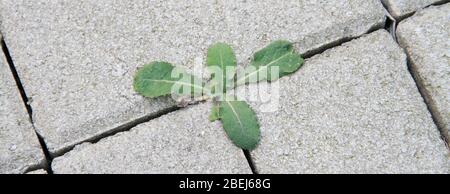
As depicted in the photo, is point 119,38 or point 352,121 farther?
point 119,38

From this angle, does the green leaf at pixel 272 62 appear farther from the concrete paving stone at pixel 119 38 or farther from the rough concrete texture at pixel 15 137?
the rough concrete texture at pixel 15 137

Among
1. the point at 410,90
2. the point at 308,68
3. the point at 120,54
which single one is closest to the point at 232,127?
the point at 308,68

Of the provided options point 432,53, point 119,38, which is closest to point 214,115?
point 119,38

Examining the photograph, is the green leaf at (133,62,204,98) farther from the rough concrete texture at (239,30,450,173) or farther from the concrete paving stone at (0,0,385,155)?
the rough concrete texture at (239,30,450,173)

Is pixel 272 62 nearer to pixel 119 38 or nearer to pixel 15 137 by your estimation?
pixel 119 38

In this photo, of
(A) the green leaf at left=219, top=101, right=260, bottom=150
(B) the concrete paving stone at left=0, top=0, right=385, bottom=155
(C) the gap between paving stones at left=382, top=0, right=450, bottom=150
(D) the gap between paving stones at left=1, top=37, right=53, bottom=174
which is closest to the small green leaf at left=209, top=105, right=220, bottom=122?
(A) the green leaf at left=219, top=101, right=260, bottom=150

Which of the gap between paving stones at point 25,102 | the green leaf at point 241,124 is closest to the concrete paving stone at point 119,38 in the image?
the gap between paving stones at point 25,102
